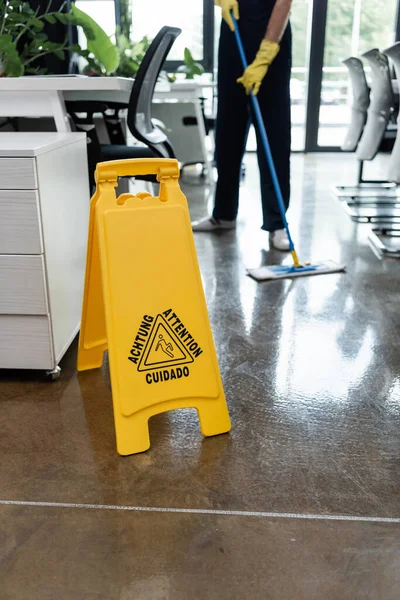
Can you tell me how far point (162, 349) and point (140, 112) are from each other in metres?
1.24

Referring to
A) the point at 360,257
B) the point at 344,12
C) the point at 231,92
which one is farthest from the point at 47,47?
the point at 344,12

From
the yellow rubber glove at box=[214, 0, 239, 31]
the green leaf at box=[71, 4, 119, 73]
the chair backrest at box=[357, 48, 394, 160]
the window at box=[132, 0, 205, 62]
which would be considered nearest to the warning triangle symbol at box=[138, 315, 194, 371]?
the green leaf at box=[71, 4, 119, 73]

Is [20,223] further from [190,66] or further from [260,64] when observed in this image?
[190,66]

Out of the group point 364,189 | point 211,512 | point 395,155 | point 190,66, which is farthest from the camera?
point 190,66

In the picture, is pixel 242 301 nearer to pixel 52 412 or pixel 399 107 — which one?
pixel 52 412

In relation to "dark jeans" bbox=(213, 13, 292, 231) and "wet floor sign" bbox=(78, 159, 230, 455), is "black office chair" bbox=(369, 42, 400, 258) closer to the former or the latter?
"dark jeans" bbox=(213, 13, 292, 231)

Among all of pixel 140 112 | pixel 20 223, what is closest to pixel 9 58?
pixel 140 112

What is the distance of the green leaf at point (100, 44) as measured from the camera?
2182 millimetres

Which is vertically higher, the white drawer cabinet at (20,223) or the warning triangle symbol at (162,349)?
the white drawer cabinet at (20,223)

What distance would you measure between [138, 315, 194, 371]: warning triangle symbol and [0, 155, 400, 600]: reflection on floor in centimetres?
18

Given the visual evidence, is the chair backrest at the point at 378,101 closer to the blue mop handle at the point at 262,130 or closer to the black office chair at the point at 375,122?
the black office chair at the point at 375,122

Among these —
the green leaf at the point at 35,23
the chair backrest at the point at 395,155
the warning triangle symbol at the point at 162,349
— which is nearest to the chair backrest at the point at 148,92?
the green leaf at the point at 35,23

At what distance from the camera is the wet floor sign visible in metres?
1.16

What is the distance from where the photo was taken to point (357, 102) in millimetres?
3588
